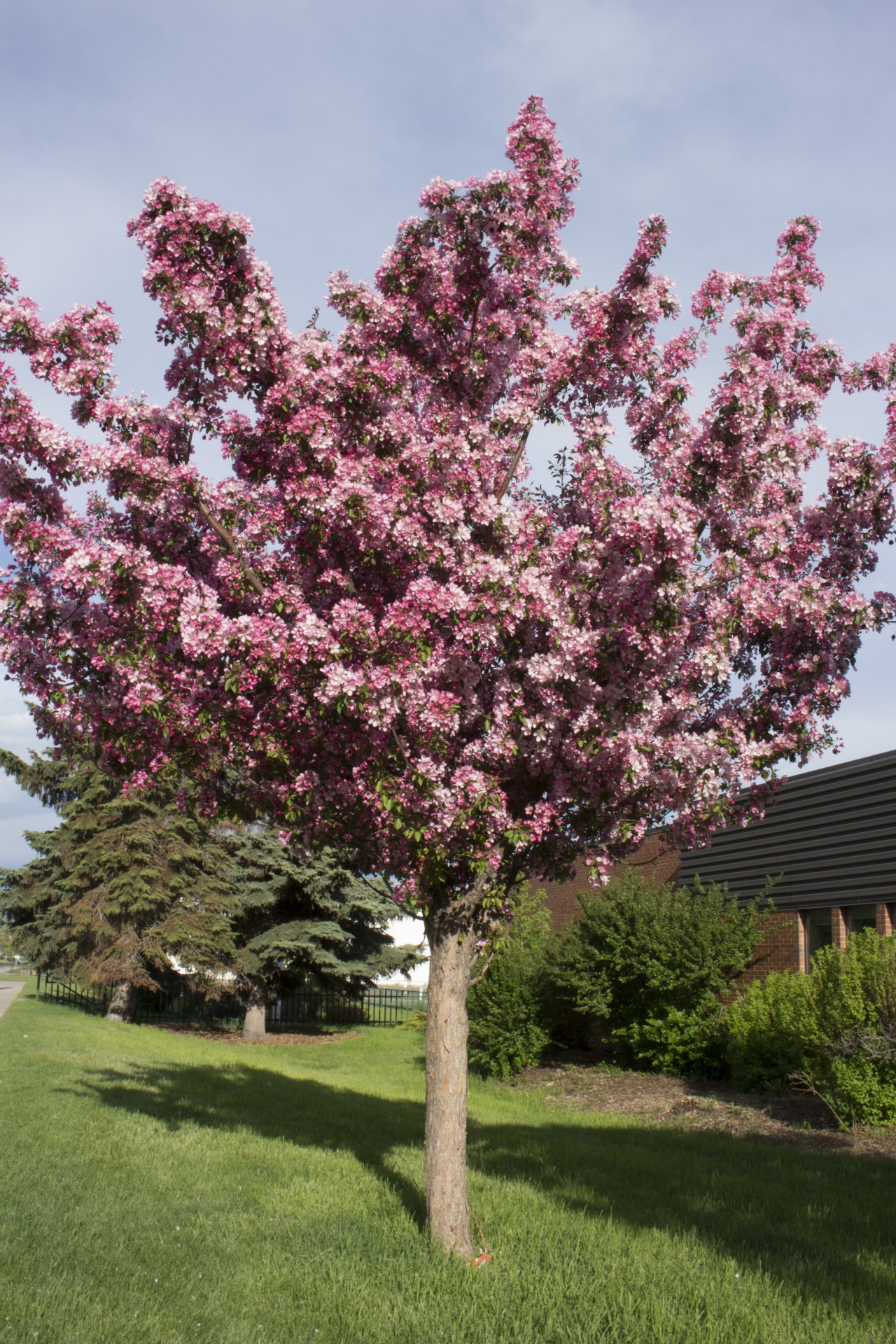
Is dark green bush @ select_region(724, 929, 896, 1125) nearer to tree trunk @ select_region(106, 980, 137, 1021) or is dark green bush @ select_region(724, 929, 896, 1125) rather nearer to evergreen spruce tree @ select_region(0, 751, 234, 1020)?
evergreen spruce tree @ select_region(0, 751, 234, 1020)

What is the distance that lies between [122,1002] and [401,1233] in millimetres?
23740

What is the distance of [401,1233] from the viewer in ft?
23.6

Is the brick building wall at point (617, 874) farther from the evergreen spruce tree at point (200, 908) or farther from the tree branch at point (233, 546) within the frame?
the tree branch at point (233, 546)

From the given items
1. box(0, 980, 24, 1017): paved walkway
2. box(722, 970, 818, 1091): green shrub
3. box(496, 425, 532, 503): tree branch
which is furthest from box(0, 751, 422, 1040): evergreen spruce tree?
box(496, 425, 532, 503): tree branch

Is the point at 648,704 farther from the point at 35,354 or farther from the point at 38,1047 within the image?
the point at 38,1047

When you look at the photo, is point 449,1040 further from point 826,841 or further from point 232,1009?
point 232,1009

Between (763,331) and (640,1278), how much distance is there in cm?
630

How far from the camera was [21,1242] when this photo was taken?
669cm

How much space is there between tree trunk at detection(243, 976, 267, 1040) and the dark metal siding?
43.6 feet

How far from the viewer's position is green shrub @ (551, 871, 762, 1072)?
16078mm

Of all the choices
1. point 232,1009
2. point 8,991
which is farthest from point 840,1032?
point 8,991

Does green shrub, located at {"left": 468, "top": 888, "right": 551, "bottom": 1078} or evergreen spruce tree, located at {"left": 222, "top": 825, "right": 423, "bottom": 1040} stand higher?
evergreen spruce tree, located at {"left": 222, "top": 825, "right": 423, "bottom": 1040}

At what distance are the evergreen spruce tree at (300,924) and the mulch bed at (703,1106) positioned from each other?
9454 mm

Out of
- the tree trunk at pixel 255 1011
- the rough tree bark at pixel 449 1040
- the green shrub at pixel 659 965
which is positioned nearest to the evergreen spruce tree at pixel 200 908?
the tree trunk at pixel 255 1011
